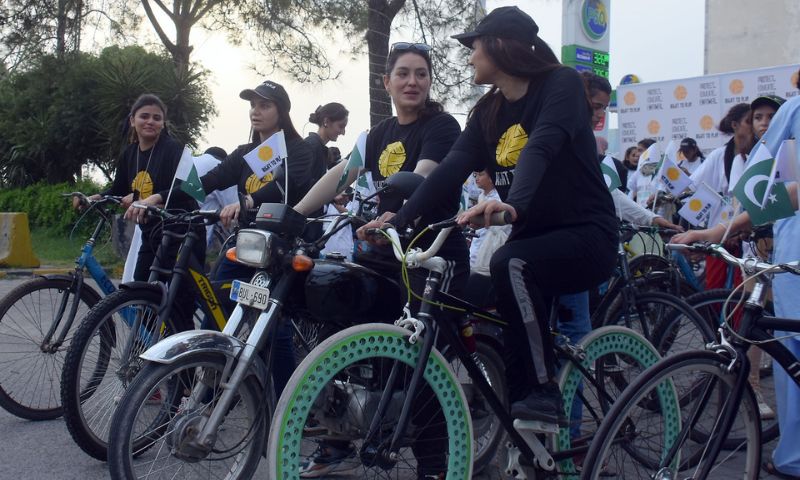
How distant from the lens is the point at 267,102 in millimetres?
4848

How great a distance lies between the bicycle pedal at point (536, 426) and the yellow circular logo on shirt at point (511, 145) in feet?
3.17

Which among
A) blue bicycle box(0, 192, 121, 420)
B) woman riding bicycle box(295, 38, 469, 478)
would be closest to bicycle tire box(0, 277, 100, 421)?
blue bicycle box(0, 192, 121, 420)

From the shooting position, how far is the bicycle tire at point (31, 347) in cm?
470

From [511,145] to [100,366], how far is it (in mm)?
2274

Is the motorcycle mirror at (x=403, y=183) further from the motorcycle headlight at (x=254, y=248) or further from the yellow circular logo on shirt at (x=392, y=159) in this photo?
the yellow circular logo on shirt at (x=392, y=159)

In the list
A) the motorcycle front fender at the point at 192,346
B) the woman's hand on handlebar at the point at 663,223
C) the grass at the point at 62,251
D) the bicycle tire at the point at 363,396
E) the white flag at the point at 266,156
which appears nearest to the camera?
the bicycle tire at the point at 363,396

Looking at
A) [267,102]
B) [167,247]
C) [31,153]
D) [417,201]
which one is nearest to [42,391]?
[167,247]

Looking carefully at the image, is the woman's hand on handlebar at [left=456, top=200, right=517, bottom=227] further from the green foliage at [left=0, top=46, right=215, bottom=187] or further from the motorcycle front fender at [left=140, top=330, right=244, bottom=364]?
the green foliage at [left=0, top=46, right=215, bottom=187]

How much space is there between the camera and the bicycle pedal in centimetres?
312

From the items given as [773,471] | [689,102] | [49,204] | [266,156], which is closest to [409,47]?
[266,156]

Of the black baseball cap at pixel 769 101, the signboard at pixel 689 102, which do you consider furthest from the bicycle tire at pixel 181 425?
the signboard at pixel 689 102

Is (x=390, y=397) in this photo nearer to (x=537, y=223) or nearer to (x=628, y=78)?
(x=537, y=223)

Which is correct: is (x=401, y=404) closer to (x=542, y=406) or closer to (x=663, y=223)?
(x=542, y=406)

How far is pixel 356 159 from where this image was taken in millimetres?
3934
